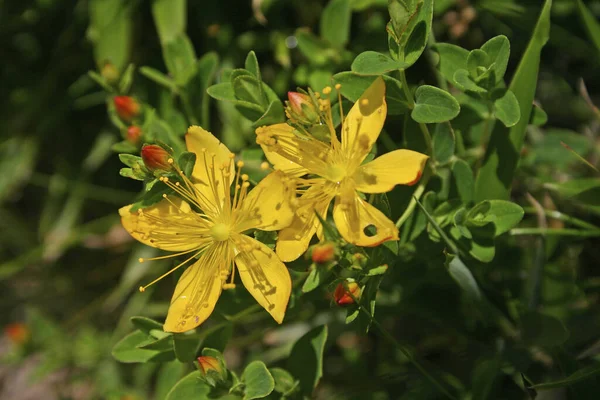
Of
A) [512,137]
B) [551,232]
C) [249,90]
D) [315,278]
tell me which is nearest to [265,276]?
[315,278]

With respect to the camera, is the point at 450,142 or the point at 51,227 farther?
the point at 51,227

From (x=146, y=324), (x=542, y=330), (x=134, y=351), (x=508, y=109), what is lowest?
(x=542, y=330)

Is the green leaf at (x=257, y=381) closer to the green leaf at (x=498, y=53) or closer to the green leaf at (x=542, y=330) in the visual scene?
the green leaf at (x=542, y=330)

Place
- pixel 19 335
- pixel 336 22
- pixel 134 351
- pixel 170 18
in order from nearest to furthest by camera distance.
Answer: pixel 134 351, pixel 336 22, pixel 170 18, pixel 19 335

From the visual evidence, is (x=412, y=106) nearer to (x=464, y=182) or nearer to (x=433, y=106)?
(x=433, y=106)

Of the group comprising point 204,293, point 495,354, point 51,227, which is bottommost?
point 51,227

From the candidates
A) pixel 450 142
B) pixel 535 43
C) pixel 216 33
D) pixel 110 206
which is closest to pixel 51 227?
pixel 110 206

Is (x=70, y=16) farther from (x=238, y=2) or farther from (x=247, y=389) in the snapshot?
(x=247, y=389)

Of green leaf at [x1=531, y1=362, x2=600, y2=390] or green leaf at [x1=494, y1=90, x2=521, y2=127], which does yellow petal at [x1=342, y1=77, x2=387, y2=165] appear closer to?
green leaf at [x1=494, y1=90, x2=521, y2=127]
